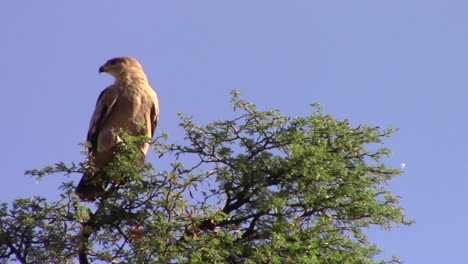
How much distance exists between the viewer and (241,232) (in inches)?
306

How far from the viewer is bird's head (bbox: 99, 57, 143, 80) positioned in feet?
33.1

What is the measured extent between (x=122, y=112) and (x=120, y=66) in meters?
1.07

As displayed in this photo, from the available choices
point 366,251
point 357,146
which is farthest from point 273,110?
point 366,251

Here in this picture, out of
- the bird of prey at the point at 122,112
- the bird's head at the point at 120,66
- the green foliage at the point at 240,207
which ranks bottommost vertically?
the green foliage at the point at 240,207

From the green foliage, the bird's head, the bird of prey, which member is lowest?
the green foliage

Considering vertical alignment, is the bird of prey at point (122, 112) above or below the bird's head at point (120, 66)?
below

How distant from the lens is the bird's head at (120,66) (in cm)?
1009

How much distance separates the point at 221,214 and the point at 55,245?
1605mm

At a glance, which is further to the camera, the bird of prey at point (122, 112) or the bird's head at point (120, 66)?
the bird's head at point (120, 66)

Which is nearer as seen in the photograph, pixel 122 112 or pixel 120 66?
pixel 122 112

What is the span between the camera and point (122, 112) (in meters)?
9.36

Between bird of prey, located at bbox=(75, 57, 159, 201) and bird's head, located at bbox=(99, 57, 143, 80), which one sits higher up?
bird's head, located at bbox=(99, 57, 143, 80)

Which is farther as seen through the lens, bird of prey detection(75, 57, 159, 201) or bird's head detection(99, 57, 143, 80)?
bird's head detection(99, 57, 143, 80)

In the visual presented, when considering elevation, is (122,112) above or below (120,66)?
below
